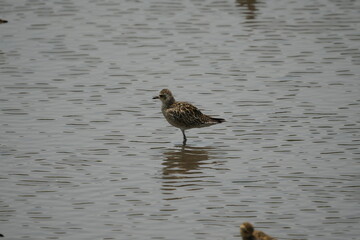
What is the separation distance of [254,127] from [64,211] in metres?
5.60

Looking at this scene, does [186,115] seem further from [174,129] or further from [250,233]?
[250,233]

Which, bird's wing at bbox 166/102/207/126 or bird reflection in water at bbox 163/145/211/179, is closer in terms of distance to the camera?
bird reflection in water at bbox 163/145/211/179

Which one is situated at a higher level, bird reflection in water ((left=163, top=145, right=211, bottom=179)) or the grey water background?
the grey water background

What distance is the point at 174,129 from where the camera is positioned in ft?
55.9

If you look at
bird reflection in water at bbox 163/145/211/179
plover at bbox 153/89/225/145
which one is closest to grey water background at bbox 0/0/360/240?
bird reflection in water at bbox 163/145/211/179

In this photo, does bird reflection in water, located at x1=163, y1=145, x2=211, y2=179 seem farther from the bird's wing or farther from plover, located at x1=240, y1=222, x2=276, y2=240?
plover, located at x1=240, y1=222, x2=276, y2=240

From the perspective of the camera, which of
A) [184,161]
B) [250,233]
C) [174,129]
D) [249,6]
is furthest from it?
[249,6]

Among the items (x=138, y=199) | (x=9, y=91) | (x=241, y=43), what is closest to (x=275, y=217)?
(x=138, y=199)

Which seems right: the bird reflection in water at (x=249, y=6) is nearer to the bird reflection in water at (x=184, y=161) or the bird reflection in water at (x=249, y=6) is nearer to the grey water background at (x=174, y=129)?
the grey water background at (x=174, y=129)

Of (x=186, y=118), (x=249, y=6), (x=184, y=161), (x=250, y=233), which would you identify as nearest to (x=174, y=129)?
(x=186, y=118)

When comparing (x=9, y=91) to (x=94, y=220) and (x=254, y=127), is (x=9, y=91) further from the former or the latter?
(x=94, y=220)

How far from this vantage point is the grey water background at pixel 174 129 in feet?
38.5

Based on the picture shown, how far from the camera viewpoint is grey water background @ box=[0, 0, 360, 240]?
11.7m

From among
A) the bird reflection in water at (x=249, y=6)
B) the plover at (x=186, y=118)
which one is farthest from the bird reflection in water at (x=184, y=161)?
the bird reflection in water at (x=249, y=6)
